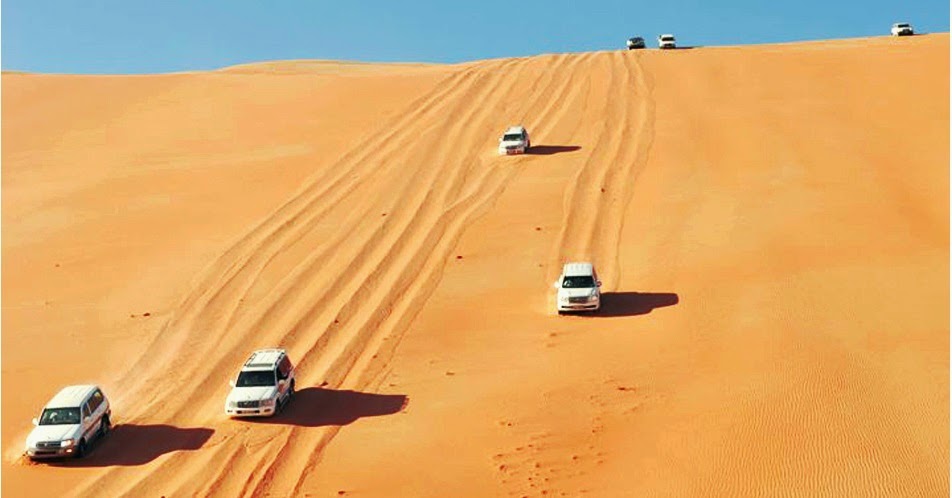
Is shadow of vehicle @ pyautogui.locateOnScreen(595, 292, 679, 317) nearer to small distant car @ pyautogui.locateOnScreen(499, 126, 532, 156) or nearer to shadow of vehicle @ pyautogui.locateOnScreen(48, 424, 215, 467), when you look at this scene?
shadow of vehicle @ pyautogui.locateOnScreen(48, 424, 215, 467)

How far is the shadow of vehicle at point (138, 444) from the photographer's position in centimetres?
2295

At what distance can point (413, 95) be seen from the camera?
59969mm

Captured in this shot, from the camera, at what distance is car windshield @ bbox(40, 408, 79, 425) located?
2284 centimetres

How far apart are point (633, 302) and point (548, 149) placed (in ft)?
59.7

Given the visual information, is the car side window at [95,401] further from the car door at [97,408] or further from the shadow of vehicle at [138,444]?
the shadow of vehicle at [138,444]

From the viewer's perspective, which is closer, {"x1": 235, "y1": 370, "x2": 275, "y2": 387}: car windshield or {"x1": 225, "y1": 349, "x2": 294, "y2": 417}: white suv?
{"x1": 225, "y1": 349, "x2": 294, "y2": 417}: white suv

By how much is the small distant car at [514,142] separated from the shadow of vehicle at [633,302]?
16.2m

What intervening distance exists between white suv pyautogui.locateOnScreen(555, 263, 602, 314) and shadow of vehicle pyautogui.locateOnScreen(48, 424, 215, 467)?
33.4ft

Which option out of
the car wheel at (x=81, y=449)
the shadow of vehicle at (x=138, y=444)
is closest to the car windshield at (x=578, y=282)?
the shadow of vehicle at (x=138, y=444)

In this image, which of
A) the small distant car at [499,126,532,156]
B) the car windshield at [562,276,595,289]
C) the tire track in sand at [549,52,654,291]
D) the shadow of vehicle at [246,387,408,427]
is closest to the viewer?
the shadow of vehicle at [246,387,408,427]

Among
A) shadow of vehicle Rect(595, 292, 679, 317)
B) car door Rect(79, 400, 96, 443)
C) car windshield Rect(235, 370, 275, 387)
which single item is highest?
car door Rect(79, 400, 96, 443)

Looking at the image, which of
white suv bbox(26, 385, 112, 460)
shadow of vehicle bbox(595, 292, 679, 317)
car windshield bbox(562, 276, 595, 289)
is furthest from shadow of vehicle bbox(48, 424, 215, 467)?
shadow of vehicle bbox(595, 292, 679, 317)

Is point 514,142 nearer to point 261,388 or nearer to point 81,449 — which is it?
point 261,388

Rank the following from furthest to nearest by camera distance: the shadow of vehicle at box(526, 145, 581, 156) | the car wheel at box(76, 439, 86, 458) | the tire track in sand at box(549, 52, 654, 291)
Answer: the shadow of vehicle at box(526, 145, 581, 156)
the tire track in sand at box(549, 52, 654, 291)
the car wheel at box(76, 439, 86, 458)
